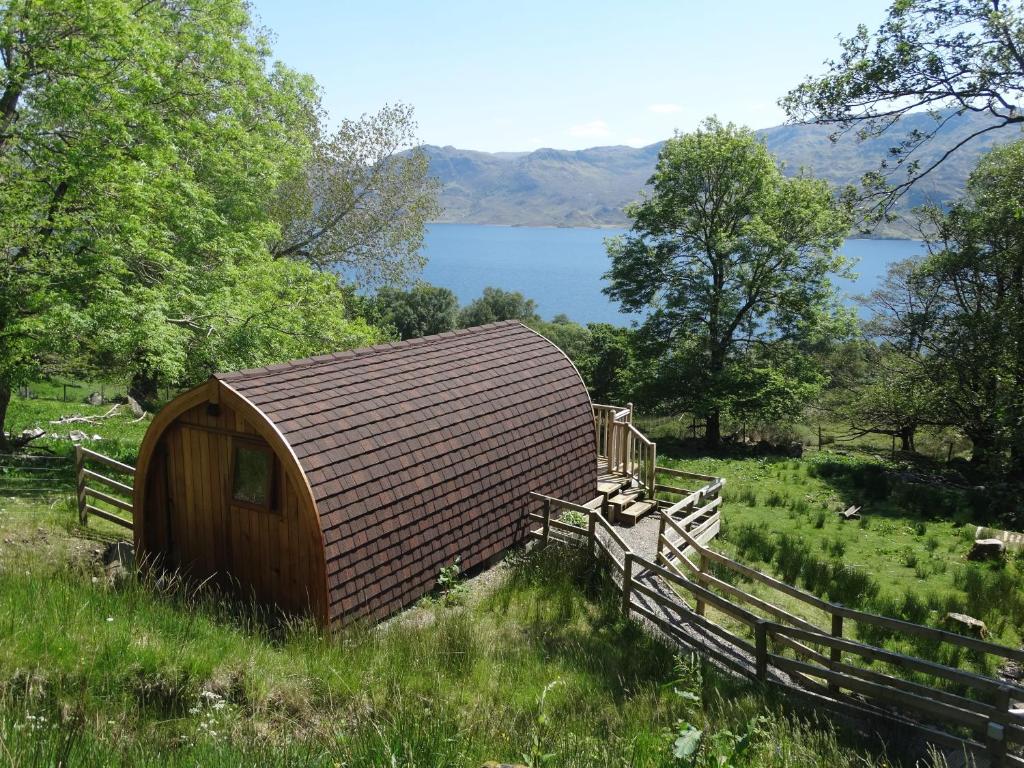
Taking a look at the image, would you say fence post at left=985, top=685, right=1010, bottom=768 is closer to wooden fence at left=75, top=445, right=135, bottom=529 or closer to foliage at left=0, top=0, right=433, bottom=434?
wooden fence at left=75, top=445, right=135, bottom=529

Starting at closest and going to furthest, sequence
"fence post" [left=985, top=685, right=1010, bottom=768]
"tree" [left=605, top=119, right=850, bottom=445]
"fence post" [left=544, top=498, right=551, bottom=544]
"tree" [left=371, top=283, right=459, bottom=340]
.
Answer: "fence post" [left=985, top=685, right=1010, bottom=768] → "fence post" [left=544, top=498, right=551, bottom=544] → "tree" [left=605, top=119, right=850, bottom=445] → "tree" [left=371, top=283, right=459, bottom=340]

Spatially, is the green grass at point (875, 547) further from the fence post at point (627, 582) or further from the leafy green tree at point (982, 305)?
the fence post at point (627, 582)

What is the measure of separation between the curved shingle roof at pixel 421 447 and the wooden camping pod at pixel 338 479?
21 millimetres

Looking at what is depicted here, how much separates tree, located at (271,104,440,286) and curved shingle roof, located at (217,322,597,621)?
728 inches

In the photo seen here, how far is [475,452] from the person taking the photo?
1068 cm

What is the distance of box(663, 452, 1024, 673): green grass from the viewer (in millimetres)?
10305

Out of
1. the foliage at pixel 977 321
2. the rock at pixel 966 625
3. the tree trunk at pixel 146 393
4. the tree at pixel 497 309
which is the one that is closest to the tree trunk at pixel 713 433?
the foliage at pixel 977 321

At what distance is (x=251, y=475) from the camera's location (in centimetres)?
899

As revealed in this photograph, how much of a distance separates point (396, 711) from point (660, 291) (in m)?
24.3

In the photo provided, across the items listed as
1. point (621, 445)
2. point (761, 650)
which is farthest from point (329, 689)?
point (621, 445)

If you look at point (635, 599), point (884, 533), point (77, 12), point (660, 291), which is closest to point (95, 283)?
point (77, 12)

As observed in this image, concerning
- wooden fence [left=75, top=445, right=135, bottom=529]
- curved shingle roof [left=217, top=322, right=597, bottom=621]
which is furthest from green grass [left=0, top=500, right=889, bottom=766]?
wooden fence [left=75, top=445, right=135, bottom=529]

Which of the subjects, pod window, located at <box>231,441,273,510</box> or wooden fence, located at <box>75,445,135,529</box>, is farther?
wooden fence, located at <box>75,445,135,529</box>

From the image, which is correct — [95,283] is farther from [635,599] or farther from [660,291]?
[660,291]
